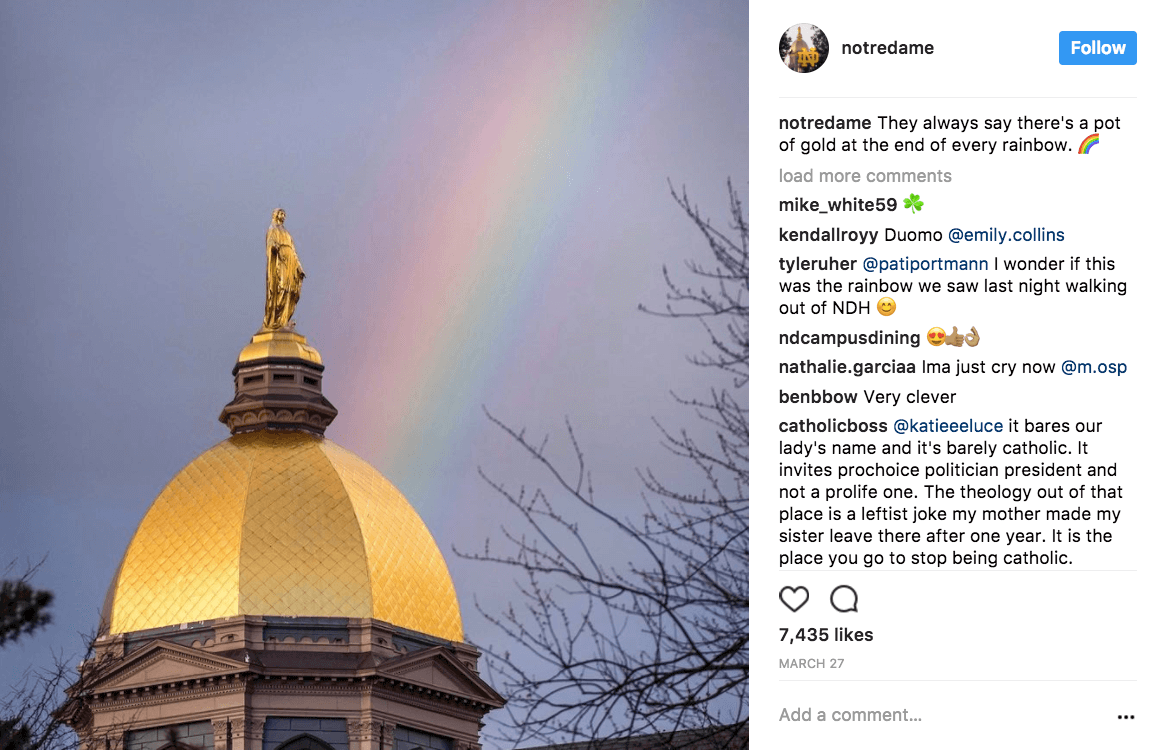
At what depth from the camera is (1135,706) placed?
12.1 m

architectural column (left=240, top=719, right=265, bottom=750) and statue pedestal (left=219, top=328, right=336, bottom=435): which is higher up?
statue pedestal (left=219, top=328, right=336, bottom=435)

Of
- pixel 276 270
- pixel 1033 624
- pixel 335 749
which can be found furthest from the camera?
pixel 276 270

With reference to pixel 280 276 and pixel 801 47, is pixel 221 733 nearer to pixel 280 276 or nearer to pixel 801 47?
pixel 280 276

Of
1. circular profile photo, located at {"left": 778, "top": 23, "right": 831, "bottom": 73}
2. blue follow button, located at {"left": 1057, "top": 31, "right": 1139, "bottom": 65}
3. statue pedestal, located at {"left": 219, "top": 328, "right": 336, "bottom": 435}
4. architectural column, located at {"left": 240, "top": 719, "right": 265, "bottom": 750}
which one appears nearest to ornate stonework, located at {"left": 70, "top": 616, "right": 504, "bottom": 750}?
architectural column, located at {"left": 240, "top": 719, "right": 265, "bottom": 750}

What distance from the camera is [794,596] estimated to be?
12414mm

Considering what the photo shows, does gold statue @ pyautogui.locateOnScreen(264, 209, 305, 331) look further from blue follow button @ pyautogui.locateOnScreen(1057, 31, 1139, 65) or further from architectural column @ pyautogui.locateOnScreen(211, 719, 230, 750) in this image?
blue follow button @ pyautogui.locateOnScreen(1057, 31, 1139, 65)

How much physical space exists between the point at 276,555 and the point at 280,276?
1205cm

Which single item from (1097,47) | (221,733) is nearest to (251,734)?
(221,733)

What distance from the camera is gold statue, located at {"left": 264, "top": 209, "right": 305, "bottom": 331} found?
76.7 metres

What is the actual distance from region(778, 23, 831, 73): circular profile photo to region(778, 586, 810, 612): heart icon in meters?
2.59

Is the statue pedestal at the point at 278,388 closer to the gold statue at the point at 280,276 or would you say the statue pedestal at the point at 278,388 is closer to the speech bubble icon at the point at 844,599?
the gold statue at the point at 280,276

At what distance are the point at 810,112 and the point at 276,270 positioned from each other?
214 ft

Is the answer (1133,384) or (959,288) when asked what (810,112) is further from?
(1133,384)

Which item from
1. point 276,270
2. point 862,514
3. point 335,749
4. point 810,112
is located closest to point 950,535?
point 862,514
